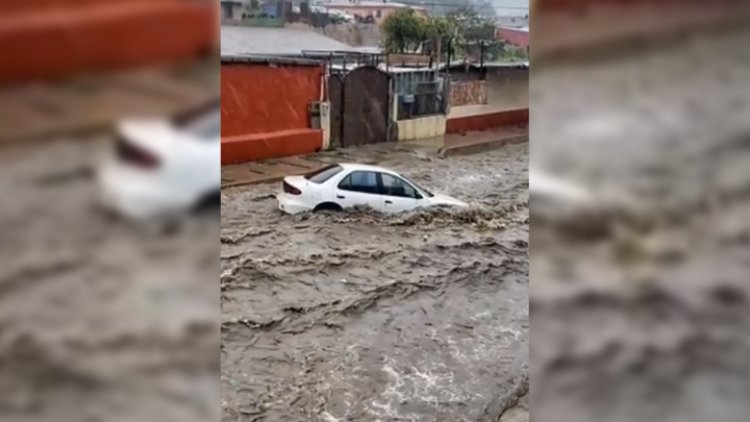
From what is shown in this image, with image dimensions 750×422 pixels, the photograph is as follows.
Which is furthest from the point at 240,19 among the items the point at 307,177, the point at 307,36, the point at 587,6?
the point at 587,6

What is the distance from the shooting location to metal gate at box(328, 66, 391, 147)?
1896 mm

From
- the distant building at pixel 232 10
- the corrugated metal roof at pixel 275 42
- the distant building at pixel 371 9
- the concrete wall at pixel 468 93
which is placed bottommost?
the concrete wall at pixel 468 93

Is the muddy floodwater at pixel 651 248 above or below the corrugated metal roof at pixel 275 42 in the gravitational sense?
below

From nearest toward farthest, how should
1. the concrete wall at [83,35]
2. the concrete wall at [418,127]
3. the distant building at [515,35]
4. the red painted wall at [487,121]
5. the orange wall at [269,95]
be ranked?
the concrete wall at [83,35]
the distant building at [515,35]
the orange wall at [269,95]
the red painted wall at [487,121]
the concrete wall at [418,127]

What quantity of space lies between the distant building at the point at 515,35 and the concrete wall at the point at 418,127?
327 mm

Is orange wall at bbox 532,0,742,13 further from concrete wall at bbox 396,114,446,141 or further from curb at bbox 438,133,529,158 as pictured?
concrete wall at bbox 396,114,446,141

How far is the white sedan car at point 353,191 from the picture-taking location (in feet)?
6.70

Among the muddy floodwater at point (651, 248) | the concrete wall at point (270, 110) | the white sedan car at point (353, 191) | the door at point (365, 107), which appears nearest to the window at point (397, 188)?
the white sedan car at point (353, 191)

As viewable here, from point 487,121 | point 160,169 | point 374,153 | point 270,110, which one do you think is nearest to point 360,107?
point 374,153

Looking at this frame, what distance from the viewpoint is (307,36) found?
1.82 m

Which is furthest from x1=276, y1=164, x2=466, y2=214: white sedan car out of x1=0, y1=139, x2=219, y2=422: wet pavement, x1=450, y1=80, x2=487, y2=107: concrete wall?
x1=0, y1=139, x2=219, y2=422: wet pavement

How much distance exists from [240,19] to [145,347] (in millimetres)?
992

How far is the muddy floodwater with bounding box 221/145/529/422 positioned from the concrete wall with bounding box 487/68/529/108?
13 cm

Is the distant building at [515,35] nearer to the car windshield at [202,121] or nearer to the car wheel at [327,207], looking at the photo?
the car wheel at [327,207]
